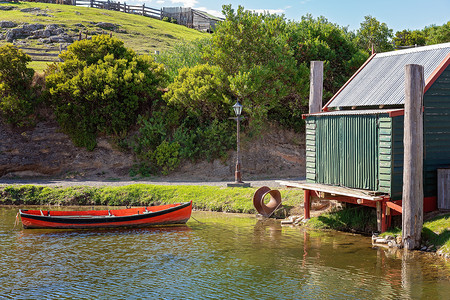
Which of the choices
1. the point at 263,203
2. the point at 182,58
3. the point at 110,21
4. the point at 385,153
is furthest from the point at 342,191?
the point at 110,21

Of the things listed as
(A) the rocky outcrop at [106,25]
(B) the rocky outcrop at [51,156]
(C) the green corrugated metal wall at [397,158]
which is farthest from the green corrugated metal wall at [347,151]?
(A) the rocky outcrop at [106,25]

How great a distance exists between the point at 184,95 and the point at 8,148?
1299 cm

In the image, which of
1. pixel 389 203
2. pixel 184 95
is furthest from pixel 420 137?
pixel 184 95

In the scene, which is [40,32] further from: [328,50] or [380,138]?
[380,138]

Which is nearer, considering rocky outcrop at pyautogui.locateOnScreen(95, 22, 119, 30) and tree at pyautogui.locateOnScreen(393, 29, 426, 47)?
tree at pyautogui.locateOnScreen(393, 29, 426, 47)

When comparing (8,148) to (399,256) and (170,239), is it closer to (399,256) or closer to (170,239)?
(170,239)

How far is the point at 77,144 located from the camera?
3559 cm

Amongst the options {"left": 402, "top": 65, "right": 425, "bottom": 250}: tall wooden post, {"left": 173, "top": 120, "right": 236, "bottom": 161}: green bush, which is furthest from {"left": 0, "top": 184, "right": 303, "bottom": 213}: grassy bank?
{"left": 402, "top": 65, "right": 425, "bottom": 250}: tall wooden post

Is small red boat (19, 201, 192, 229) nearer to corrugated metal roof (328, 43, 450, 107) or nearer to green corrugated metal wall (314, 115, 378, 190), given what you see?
green corrugated metal wall (314, 115, 378, 190)

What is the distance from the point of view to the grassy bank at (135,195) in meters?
25.3

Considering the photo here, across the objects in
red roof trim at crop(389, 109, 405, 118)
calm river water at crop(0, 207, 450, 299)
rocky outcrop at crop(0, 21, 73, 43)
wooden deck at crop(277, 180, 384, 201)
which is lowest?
calm river water at crop(0, 207, 450, 299)

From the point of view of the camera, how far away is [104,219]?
70.3ft

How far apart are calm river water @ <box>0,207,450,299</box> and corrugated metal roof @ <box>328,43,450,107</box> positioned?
17.8 feet

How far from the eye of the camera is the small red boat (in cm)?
2136
